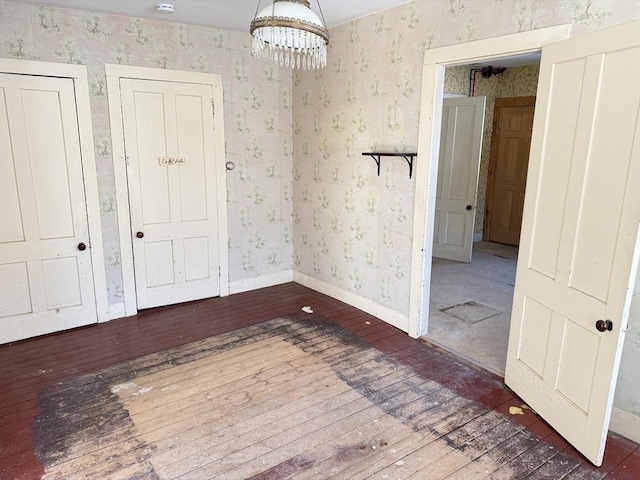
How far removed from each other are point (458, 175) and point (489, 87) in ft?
6.35

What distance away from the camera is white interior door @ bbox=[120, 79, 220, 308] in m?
3.94

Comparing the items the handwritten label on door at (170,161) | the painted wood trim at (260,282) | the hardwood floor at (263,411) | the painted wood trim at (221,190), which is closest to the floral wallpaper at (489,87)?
the painted wood trim at (221,190)

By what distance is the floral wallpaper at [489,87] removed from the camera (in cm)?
607

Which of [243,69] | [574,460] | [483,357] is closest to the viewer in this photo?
[574,460]

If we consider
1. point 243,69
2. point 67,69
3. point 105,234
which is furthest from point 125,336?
point 243,69

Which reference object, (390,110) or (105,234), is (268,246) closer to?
(105,234)

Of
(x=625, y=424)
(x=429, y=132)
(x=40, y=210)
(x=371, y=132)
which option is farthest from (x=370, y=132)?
(x=40, y=210)

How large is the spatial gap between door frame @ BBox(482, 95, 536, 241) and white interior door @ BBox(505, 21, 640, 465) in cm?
464

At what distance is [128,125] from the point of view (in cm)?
386

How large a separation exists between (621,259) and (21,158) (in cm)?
415

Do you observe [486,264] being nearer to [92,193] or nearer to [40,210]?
[92,193]

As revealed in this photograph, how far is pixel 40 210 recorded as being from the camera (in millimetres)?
3553

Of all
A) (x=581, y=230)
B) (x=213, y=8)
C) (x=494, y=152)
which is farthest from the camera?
(x=494, y=152)

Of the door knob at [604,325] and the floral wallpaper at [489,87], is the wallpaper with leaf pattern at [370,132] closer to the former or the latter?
the door knob at [604,325]
